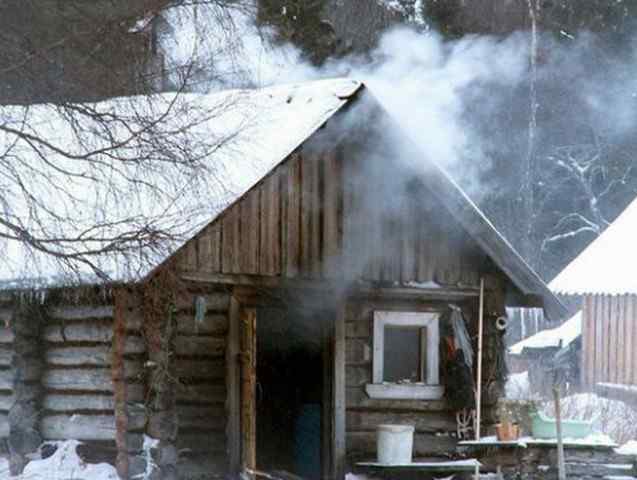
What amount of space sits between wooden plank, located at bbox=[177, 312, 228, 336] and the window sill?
2162 mm

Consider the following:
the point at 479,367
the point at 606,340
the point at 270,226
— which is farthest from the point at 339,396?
the point at 606,340

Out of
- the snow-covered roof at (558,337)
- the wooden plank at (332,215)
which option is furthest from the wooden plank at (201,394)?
Result: the snow-covered roof at (558,337)

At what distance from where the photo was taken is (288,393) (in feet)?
58.0

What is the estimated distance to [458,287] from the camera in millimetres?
15766

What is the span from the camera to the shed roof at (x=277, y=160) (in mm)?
12344

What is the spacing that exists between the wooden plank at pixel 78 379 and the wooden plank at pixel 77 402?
86 mm

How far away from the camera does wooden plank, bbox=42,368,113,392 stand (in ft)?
44.7

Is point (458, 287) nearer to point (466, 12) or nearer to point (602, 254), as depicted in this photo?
point (466, 12)

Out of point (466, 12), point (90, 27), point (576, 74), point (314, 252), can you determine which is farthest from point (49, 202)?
point (576, 74)

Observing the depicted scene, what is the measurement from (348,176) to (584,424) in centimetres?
433

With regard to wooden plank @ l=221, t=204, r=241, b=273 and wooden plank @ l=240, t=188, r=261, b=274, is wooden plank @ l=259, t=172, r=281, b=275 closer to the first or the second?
wooden plank @ l=240, t=188, r=261, b=274

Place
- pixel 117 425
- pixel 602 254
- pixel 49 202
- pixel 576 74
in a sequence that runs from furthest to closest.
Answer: pixel 576 74
pixel 602 254
pixel 117 425
pixel 49 202

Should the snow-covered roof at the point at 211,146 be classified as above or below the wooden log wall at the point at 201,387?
above

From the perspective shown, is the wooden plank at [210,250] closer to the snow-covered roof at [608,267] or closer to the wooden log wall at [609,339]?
the snow-covered roof at [608,267]
